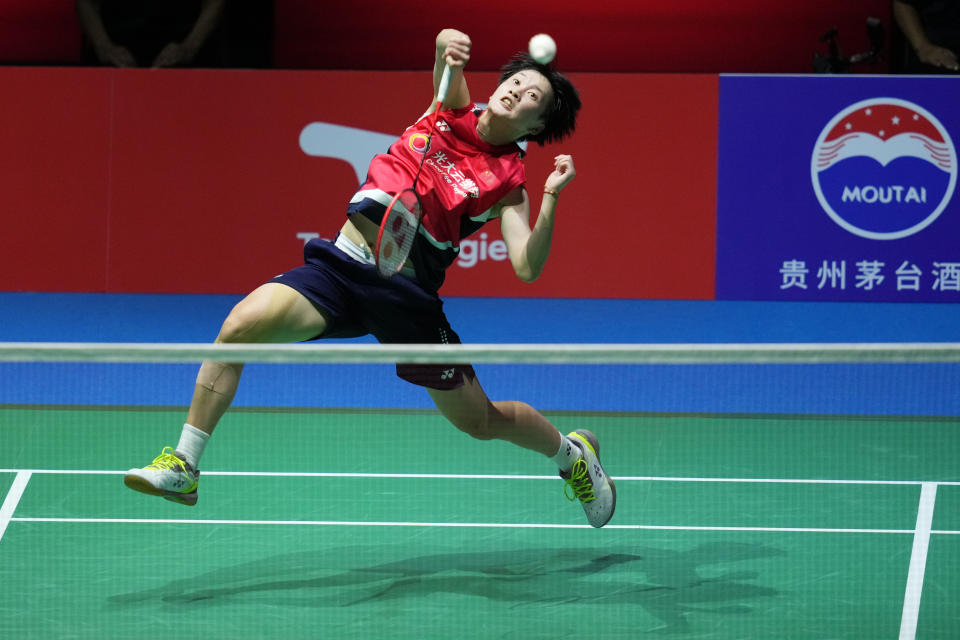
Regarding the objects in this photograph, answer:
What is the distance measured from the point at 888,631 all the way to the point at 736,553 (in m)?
0.67

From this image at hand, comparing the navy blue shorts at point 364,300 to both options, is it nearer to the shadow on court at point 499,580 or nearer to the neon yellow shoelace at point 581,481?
the neon yellow shoelace at point 581,481

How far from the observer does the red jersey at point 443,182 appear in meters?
3.80

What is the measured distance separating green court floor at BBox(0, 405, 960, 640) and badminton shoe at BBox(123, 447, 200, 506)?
0.33 metres

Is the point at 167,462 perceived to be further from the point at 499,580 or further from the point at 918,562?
the point at 918,562

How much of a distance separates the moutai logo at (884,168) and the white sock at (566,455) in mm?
4816

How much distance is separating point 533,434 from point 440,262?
1.93ft

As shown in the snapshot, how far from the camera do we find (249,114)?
8.48 meters

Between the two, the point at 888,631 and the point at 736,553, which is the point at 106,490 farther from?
the point at 888,631

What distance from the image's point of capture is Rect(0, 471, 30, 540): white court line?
4.26 m

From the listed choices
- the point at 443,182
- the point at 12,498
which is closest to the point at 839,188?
the point at 443,182

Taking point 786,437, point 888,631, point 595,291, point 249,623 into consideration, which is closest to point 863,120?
point 595,291

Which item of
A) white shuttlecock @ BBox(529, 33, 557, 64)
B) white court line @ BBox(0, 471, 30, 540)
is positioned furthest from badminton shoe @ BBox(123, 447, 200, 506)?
white shuttlecock @ BBox(529, 33, 557, 64)

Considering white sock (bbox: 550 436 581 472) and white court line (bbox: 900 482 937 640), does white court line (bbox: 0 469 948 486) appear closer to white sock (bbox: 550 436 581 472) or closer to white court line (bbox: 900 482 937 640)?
white court line (bbox: 900 482 937 640)

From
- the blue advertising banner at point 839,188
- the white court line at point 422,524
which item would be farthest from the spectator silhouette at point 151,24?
the white court line at point 422,524
